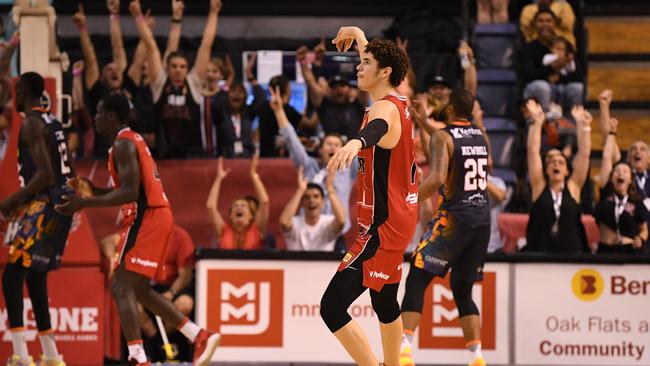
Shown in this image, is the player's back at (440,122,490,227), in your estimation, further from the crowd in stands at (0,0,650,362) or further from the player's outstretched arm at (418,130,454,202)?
the crowd in stands at (0,0,650,362)

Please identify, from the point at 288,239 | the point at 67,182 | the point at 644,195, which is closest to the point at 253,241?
the point at 288,239

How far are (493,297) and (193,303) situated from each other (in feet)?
8.47

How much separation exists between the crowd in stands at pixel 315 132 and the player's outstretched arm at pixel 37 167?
5.23ft

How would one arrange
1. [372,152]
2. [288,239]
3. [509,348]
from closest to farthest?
[372,152] → [509,348] → [288,239]

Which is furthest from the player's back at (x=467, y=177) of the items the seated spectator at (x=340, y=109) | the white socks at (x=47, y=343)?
the white socks at (x=47, y=343)

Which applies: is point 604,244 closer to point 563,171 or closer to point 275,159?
point 563,171

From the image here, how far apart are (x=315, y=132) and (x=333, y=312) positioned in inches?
202

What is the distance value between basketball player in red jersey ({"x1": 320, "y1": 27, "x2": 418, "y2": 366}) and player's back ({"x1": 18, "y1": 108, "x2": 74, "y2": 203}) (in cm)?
327

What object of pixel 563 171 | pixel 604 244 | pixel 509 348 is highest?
pixel 563 171

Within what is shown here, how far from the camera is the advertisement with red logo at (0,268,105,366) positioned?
1026 cm

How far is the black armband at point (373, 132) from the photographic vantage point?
21.3ft

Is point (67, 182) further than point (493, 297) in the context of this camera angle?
No

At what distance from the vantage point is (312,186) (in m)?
10.9

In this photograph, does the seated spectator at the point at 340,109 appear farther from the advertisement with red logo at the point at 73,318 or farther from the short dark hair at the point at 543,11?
the advertisement with red logo at the point at 73,318
